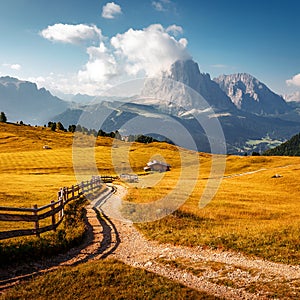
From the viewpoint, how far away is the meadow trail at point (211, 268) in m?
12.2

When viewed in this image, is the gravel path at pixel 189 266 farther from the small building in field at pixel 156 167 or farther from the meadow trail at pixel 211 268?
the small building in field at pixel 156 167

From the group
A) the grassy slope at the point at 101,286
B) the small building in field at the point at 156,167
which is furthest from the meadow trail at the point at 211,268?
the small building in field at the point at 156,167

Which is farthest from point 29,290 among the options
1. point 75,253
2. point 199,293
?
point 199,293

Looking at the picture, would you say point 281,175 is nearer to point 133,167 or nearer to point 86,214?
point 133,167

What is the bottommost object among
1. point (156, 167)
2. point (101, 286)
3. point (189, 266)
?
point (156, 167)

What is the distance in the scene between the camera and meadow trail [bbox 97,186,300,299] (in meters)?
12.2

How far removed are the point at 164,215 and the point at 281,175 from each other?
63.7 m

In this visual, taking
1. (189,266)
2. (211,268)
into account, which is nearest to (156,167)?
(189,266)

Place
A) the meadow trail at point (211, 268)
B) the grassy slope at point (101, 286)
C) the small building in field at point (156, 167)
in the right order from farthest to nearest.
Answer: the small building in field at point (156, 167)
the meadow trail at point (211, 268)
the grassy slope at point (101, 286)

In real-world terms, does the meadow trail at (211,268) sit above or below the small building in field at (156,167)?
above

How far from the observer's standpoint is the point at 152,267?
14.8 meters

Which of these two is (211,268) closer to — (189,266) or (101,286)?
(189,266)

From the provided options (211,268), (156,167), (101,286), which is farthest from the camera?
(156,167)

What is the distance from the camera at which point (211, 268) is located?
1442cm
